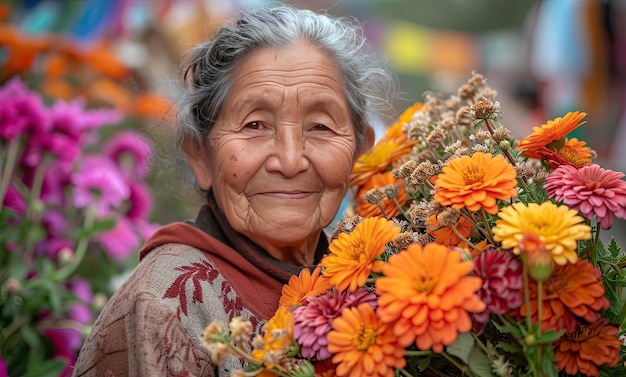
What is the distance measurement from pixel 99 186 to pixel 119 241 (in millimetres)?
228

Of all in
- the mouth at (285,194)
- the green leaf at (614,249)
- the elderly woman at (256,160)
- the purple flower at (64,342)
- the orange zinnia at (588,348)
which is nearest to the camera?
the orange zinnia at (588,348)

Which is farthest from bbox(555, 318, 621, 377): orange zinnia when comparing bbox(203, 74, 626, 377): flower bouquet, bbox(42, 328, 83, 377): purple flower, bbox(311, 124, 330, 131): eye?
bbox(42, 328, 83, 377): purple flower

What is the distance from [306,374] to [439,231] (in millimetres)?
407

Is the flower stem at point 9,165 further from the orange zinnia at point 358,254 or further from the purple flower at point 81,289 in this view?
the orange zinnia at point 358,254

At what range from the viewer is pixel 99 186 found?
2703 mm

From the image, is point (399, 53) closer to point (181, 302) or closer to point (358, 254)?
point (181, 302)

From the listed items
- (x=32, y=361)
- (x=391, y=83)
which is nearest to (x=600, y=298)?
(x=391, y=83)

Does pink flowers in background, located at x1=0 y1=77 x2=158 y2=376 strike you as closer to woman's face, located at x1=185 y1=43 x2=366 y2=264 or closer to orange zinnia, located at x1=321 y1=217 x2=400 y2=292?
woman's face, located at x1=185 y1=43 x2=366 y2=264

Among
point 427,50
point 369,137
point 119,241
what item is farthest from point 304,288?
point 427,50

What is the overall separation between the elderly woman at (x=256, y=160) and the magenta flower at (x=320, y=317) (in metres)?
0.32

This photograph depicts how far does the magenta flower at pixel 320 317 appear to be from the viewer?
1.34 metres

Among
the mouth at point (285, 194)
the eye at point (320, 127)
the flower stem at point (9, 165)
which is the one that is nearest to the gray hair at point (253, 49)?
the eye at point (320, 127)

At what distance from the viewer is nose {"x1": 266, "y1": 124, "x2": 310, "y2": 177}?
1771 millimetres

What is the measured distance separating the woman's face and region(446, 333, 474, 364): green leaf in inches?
24.8
